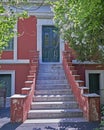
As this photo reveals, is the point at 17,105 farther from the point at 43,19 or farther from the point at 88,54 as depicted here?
the point at 43,19

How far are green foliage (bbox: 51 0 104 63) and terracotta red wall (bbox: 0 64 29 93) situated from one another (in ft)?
14.1

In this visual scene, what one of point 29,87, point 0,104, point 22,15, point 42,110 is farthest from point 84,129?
point 0,104

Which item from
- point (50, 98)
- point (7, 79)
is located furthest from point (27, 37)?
point (50, 98)

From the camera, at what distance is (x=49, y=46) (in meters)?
15.8

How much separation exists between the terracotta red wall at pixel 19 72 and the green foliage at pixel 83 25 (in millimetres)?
4295

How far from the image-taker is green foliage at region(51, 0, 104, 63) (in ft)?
20.2

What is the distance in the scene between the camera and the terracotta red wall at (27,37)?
14984 mm

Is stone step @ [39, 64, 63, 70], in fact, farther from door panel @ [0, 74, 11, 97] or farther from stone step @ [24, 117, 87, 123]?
stone step @ [24, 117, 87, 123]

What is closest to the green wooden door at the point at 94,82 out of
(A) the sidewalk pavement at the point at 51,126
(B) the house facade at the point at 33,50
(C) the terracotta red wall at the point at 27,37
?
(B) the house facade at the point at 33,50

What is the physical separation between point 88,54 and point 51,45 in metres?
5.18

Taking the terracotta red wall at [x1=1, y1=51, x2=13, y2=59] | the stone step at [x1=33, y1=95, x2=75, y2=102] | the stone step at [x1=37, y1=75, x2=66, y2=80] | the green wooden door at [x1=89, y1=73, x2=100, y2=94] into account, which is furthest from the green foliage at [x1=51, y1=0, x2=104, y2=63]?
the terracotta red wall at [x1=1, y1=51, x2=13, y2=59]

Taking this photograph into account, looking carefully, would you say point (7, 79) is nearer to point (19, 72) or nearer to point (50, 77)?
point (19, 72)

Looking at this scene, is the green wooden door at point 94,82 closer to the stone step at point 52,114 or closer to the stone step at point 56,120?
the stone step at point 52,114

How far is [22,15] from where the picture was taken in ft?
23.1
